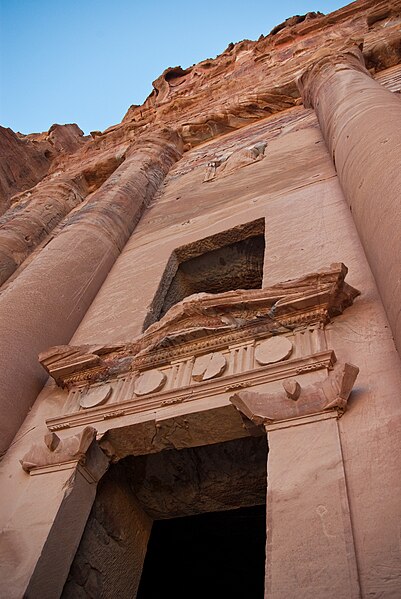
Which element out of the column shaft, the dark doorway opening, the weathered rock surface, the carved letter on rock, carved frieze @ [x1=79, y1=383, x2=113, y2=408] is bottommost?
the dark doorway opening

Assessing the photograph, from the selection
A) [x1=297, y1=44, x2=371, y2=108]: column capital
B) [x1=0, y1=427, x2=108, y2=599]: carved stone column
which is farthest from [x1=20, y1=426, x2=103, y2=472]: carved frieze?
[x1=297, y1=44, x2=371, y2=108]: column capital

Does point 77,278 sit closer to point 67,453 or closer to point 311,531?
→ point 67,453

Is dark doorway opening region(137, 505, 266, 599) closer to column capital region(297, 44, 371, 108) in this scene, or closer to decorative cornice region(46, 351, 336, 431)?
decorative cornice region(46, 351, 336, 431)

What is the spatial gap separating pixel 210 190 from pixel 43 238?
11.4ft

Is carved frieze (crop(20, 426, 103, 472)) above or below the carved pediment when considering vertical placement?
below

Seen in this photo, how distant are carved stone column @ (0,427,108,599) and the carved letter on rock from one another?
1.24 meters

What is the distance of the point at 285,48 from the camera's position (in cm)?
1468

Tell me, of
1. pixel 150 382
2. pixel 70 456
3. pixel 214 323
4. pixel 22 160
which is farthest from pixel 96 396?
pixel 22 160

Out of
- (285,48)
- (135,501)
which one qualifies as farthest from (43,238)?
(285,48)

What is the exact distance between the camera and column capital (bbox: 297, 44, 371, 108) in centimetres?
804

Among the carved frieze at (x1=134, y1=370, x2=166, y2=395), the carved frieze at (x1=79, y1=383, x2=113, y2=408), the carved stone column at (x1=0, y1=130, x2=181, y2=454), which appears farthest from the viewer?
the carved stone column at (x1=0, y1=130, x2=181, y2=454)

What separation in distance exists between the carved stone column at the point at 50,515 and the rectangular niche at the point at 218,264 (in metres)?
2.52

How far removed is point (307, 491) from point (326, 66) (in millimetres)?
7487

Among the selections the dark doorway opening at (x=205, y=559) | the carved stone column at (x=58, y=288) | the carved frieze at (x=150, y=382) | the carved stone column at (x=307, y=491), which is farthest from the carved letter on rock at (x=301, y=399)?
the dark doorway opening at (x=205, y=559)
